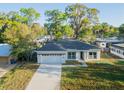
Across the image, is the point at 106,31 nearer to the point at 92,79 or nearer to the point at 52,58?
the point at 52,58

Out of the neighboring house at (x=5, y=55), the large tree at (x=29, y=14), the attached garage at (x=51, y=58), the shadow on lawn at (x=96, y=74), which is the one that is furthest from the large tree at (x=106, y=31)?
the shadow on lawn at (x=96, y=74)

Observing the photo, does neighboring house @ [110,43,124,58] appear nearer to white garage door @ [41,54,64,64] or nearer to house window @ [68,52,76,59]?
house window @ [68,52,76,59]

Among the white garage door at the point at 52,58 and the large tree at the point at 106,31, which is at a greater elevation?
the large tree at the point at 106,31

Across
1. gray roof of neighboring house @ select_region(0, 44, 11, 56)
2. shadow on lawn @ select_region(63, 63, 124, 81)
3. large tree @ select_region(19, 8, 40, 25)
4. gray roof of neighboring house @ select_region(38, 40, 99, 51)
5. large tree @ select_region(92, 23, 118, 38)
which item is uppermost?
large tree @ select_region(19, 8, 40, 25)

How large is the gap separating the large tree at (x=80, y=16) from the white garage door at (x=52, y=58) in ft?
37.0

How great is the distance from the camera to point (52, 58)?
21469 mm

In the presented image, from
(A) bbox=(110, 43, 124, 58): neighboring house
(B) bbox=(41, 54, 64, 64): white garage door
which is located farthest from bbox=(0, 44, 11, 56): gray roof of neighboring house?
(A) bbox=(110, 43, 124, 58): neighboring house

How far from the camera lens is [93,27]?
33.4 meters

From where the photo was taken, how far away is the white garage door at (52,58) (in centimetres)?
2139

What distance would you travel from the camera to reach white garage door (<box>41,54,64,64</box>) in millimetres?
21391

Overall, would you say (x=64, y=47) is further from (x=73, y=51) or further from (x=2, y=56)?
(x=2, y=56)

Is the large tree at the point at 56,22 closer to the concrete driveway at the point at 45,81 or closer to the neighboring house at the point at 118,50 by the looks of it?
the neighboring house at the point at 118,50

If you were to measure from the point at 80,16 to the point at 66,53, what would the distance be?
34.9 feet

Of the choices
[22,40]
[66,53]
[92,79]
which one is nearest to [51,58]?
[66,53]
